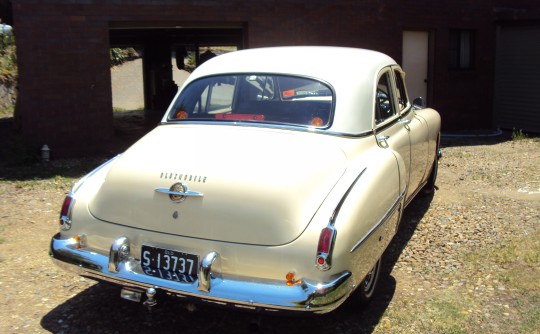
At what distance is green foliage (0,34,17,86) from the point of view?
637 inches

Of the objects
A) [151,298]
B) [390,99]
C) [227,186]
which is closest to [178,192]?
[227,186]

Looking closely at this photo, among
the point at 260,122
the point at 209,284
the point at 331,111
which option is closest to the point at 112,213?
the point at 209,284

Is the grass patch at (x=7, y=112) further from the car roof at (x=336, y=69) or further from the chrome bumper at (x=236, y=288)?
the chrome bumper at (x=236, y=288)

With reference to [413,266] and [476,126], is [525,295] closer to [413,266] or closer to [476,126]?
[413,266]

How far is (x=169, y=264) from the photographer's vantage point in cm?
341

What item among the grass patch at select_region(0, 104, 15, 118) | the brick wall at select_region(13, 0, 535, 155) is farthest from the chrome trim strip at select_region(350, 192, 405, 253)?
the grass patch at select_region(0, 104, 15, 118)

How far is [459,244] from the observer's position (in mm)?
5332

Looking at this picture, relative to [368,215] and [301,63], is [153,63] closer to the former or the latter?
[301,63]

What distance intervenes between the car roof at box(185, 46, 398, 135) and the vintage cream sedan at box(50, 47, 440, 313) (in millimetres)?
15

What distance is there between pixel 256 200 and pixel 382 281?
177 cm

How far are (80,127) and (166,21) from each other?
2.32 m

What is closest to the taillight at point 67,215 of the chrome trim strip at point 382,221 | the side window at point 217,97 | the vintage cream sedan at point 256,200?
the vintage cream sedan at point 256,200

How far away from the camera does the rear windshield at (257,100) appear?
4.19m

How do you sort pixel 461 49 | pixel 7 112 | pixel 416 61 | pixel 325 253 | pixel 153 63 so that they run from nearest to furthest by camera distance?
pixel 325 253 < pixel 416 61 < pixel 461 49 < pixel 7 112 < pixel 153 63
